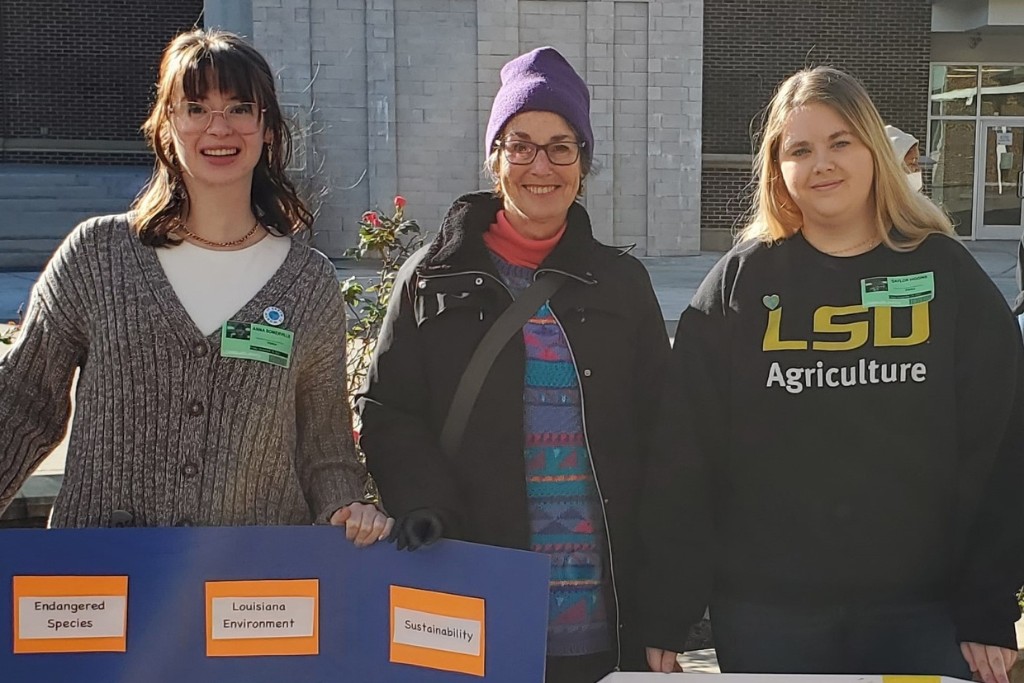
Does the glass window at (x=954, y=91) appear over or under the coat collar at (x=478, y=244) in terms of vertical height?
over

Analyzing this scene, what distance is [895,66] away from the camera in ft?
64.1

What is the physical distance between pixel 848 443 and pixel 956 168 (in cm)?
2113

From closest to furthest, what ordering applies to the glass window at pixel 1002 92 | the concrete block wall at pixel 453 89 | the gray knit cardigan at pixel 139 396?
the gray knit cardigan at pixel 139 396 < the concrete block wall at pixel 453 89 < the glass window at pixel 1002 92

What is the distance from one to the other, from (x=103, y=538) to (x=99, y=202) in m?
17.9

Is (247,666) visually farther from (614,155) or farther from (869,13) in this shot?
(869,13)

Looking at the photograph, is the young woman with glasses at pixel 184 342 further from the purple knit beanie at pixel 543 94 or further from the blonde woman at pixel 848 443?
the blonde woman at pixel 848 443

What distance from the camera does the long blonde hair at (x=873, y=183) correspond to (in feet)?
7.91

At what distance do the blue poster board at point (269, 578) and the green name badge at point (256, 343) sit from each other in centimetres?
35

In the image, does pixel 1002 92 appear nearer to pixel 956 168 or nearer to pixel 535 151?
pixel 956 168

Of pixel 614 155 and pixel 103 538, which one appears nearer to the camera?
pixel 103 538

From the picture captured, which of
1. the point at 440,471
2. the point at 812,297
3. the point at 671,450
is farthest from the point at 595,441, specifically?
the point at 812,297

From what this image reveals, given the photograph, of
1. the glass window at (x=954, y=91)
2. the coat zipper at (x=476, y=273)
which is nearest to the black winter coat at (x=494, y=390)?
the coat zipper at (x=476, y=273)

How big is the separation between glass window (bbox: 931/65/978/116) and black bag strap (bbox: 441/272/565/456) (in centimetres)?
2078

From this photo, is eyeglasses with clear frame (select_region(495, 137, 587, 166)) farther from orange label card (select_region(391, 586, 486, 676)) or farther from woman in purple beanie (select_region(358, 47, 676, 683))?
orange label card (select_region(391, 586, 486, 676))
